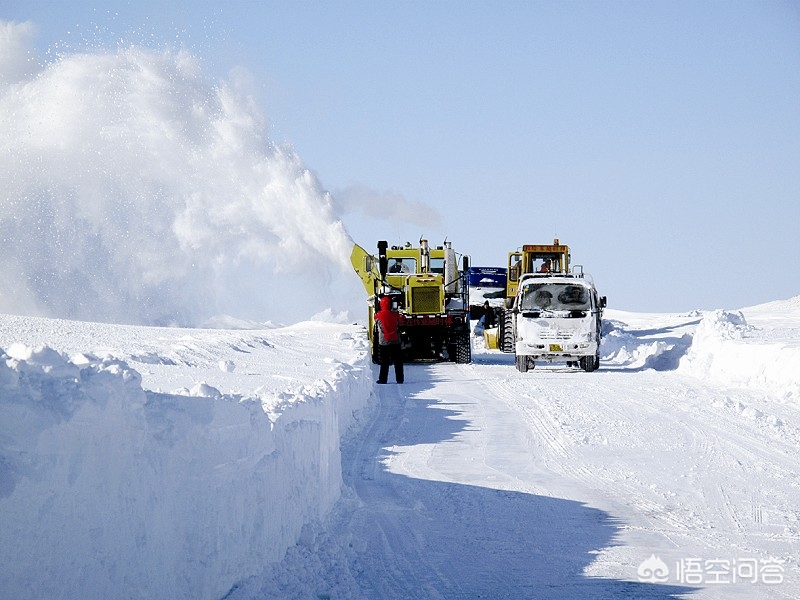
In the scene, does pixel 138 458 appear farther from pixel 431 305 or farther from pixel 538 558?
pixel 431 305

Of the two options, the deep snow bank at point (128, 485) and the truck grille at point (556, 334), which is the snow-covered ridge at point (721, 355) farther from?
the deep snow bank at point (128, 485)

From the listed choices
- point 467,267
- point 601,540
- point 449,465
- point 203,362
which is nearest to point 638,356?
point 467,267

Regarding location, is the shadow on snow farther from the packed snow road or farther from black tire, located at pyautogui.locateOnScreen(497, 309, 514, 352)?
black tire, located at pyautogui.locateOnScreen(497, 309, 514, 352)

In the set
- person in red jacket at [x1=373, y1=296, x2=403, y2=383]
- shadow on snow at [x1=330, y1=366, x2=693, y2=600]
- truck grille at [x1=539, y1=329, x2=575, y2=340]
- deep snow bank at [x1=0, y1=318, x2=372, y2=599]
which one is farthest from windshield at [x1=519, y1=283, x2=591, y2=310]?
deep snow bank at [x1=0, y1=318, x2=372, y2=599]

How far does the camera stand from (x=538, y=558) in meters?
6.89

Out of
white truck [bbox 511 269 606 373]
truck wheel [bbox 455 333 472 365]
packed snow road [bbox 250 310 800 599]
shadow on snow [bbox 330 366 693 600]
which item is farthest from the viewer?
truck wheel [bbox 455 333 472 365]

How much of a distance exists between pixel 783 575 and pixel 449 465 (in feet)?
15.1

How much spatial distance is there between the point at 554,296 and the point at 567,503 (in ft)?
50.7

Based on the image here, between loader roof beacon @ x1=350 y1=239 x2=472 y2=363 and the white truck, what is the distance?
3.02 meters

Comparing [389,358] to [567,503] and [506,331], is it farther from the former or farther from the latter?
[567,503]

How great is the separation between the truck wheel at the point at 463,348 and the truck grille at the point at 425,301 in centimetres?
94

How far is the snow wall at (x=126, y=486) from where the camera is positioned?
3.82 meters

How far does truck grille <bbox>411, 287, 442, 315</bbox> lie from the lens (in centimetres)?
2648

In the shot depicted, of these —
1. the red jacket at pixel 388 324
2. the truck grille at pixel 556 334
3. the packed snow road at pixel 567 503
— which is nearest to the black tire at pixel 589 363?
the truck grille at pixel 556 334
